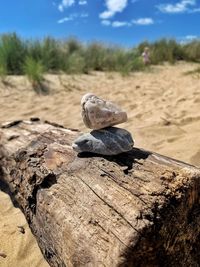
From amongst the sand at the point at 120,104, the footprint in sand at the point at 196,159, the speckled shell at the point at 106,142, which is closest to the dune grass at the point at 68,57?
the sand at the point at 120,104

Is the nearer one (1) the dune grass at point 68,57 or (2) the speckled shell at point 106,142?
(2) the speckled shell at point 106,142

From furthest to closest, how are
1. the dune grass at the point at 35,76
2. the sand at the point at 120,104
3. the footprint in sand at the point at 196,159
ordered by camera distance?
the dune grass at the point at 35,76 → the footprint in sand at the point at 196,159 → the sand at the point at 120,104

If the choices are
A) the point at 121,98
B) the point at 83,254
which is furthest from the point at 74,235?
the point at 121,98

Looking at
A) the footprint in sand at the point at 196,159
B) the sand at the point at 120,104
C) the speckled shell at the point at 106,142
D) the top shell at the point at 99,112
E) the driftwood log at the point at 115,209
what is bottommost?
the sand at the point at 120,104

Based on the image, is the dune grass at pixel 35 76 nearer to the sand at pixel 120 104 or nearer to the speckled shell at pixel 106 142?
the sand at pixel 120 104

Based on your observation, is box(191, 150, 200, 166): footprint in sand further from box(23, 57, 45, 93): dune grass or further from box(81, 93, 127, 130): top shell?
box(23, 57, 45, 93): dune grass
